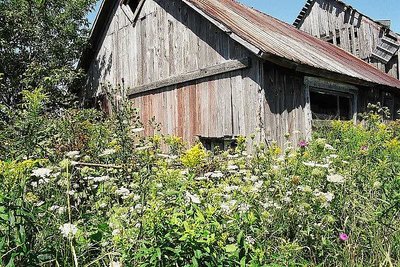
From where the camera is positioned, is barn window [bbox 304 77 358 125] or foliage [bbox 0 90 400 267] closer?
foliage [bbox 0 90 400 267]

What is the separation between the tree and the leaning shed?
1.19m

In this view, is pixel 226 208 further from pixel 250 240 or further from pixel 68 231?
pixel 68 231

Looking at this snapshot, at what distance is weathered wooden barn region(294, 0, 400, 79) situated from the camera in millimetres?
15484

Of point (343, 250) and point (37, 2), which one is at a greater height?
point (37, 2)

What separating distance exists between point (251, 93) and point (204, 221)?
5.85 meters

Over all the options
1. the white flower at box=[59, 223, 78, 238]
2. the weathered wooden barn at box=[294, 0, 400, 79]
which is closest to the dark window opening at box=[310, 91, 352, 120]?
the weathered wooden barn at box=[294, 0, 400, 79]

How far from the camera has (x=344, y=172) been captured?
10.1 feet

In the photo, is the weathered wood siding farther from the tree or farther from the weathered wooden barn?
the weathered wooden barn

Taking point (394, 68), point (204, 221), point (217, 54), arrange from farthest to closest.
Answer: point (394, 68), point (217, 54), point (204, 221)

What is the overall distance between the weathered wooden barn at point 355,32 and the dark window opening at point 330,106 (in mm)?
5957

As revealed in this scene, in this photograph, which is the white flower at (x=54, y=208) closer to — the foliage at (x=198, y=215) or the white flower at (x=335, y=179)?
the foliage at (x=198, y=215)

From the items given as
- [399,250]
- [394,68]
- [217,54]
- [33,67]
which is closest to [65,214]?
[399,250]

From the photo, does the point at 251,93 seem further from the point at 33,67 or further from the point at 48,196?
the point at 33,67

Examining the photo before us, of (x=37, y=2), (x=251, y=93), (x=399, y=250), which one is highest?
(x=37, y=2)
